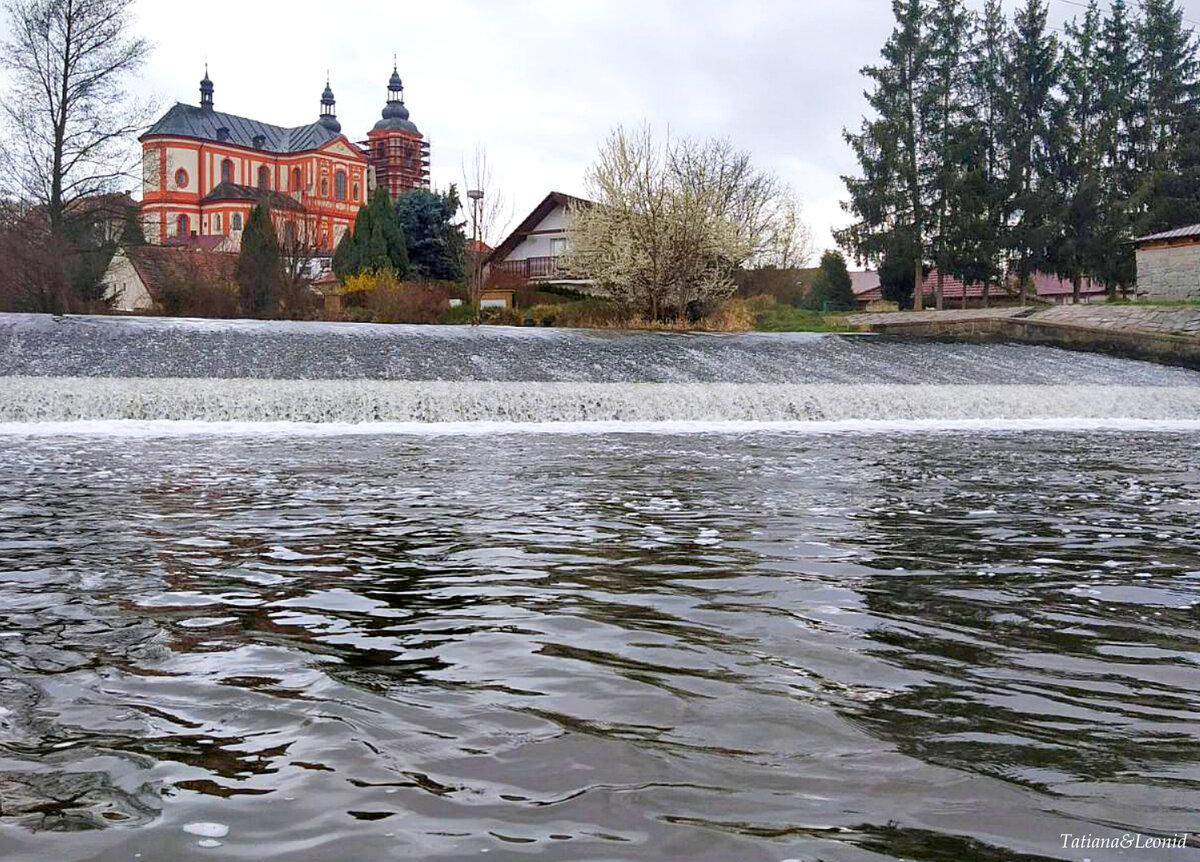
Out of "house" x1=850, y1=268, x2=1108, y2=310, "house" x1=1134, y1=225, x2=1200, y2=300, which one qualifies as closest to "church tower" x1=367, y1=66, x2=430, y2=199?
"house" x1=850, y1=268, x2=1108, y2=310

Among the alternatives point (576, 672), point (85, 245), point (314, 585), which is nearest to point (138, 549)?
point (314, 585)

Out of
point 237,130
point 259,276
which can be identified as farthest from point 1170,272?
point 237,130

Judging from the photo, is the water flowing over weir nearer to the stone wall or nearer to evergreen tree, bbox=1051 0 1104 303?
the stone wall

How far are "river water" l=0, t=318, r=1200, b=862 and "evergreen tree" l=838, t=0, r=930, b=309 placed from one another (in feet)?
111

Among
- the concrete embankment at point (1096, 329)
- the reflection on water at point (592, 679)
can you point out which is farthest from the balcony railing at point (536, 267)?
the reflection on water at point (592, 679)

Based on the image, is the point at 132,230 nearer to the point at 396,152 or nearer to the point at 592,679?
the point at 592,679

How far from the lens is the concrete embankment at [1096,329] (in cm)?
2652

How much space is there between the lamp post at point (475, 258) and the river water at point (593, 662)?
81.0ft

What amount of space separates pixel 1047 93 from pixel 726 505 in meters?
42.9

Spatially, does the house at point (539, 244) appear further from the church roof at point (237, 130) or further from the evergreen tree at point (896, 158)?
the church roof at point (237, 130)

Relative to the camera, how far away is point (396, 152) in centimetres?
10619

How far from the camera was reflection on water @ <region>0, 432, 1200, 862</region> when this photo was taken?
2.84 meters

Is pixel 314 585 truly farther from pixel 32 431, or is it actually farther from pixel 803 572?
pixel 32 431

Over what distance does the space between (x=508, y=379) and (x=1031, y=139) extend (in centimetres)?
3258
